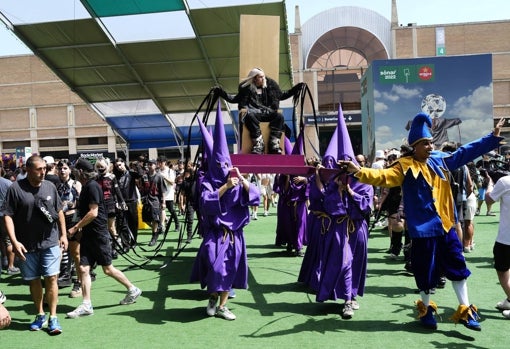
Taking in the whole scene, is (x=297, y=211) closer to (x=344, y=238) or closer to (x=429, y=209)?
(x=344, y=238)

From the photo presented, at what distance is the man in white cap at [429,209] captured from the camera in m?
4.65

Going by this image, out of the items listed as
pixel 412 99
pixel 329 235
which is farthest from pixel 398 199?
pixel 412 99

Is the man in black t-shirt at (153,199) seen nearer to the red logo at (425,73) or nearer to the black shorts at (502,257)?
the black shorts at (502,257)

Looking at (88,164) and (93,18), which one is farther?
(93,18)

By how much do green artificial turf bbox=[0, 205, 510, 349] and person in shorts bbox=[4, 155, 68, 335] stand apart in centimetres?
43

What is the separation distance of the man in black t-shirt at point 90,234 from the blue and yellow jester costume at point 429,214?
300cm

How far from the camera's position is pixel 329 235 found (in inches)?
217

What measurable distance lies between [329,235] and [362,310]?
0.92m

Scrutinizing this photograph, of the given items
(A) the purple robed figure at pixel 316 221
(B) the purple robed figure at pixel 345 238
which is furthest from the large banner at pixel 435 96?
(B) the purple robed figure at pixel 345 238

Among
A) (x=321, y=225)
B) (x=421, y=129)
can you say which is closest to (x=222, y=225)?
(x=321, y=225)

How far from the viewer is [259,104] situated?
7.20m

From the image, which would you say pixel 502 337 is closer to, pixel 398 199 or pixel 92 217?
pixel 398 199

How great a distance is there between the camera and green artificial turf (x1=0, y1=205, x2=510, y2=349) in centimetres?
455

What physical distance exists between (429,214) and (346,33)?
35.5m
